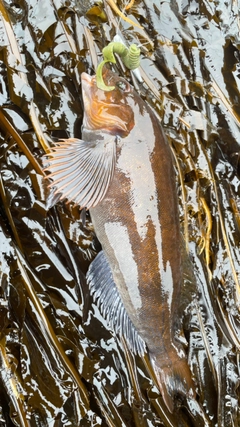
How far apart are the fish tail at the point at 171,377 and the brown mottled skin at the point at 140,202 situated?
0.13 metres

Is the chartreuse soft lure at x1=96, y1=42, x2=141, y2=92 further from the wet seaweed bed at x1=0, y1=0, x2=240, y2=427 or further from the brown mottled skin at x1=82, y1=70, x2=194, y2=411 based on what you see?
the wet seaweed bed at x1=0, y1=0, x2=240, y2=427

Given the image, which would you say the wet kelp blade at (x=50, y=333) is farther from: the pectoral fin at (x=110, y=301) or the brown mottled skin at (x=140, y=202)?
the brown mottled skin at (x=140, y=202)

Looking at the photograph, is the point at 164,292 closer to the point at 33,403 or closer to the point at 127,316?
the point at 127,316

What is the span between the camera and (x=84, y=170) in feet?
7.95

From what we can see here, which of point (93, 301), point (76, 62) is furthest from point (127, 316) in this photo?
point (76, 62)

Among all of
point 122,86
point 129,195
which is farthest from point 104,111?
point 129,195

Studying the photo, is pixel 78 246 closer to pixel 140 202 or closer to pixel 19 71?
pixel 140 202

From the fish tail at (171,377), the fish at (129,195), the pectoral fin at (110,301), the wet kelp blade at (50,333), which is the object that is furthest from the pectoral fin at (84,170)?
the fish tail at (171,377)

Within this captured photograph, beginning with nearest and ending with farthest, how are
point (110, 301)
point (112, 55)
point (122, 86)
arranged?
point (112, 55) → point (122, 86) → point (110, 301)

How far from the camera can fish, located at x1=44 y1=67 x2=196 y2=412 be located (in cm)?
241

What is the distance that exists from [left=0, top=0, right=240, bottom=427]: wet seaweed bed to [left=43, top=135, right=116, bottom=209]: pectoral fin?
12.7 inches

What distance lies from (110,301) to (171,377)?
62cm

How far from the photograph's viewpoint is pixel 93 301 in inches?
109

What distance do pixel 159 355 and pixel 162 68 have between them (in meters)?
2.00
